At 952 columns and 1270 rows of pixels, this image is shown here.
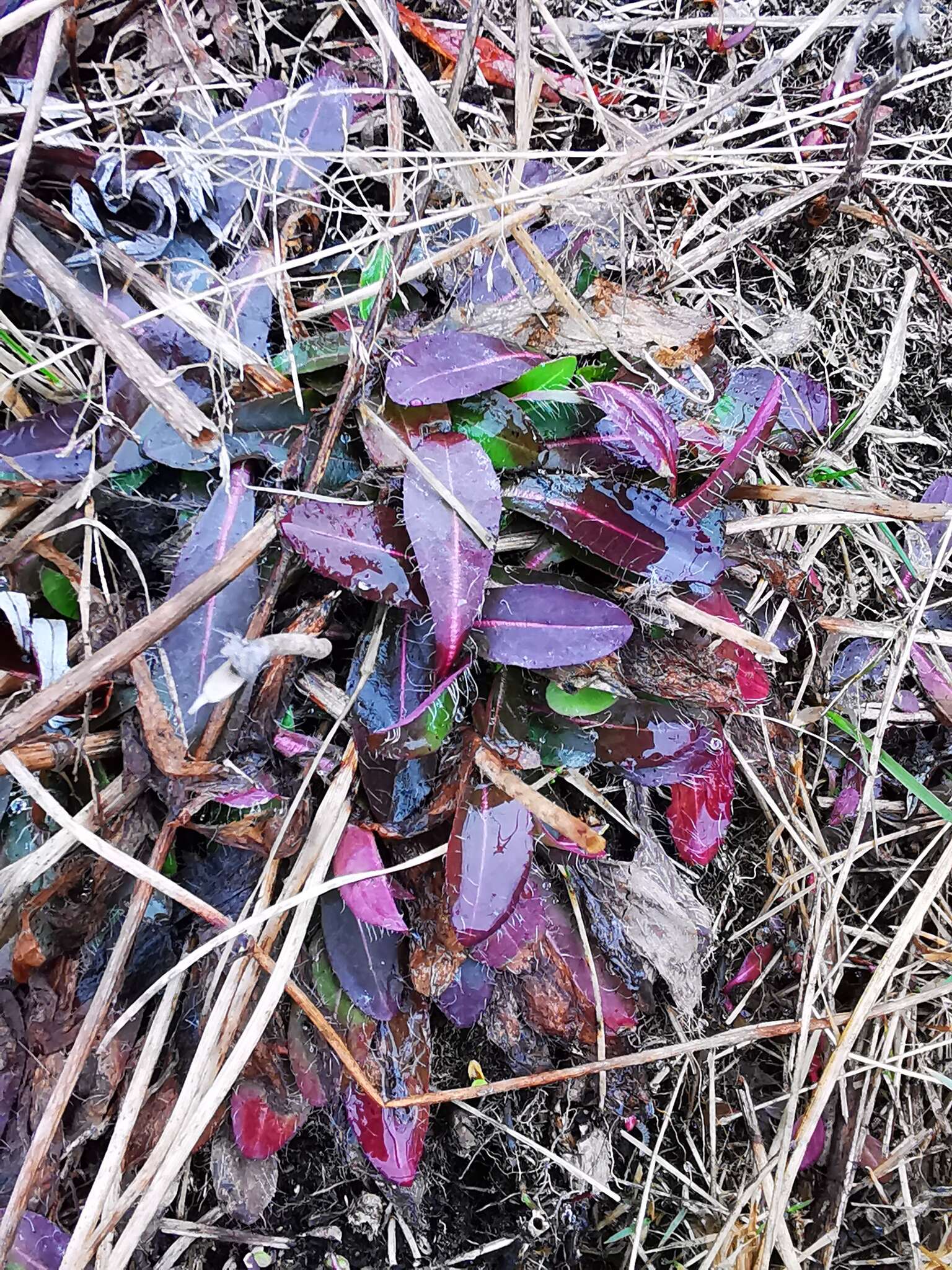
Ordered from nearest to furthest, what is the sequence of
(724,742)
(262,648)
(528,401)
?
(262,648)
(528,401)
(724,742)

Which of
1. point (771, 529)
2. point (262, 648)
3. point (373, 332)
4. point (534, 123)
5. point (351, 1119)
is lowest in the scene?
point (351, 1119)

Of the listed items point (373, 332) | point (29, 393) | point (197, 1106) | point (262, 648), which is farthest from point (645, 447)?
point (197, 1106)

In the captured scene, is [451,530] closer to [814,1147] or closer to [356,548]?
[356,548]

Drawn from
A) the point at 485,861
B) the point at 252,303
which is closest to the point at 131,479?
the point at 252,303

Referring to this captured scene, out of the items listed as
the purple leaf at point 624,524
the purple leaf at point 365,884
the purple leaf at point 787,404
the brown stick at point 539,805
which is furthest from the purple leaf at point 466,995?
the purple leaf at point 787,404

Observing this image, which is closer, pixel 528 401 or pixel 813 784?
pixel 528 401

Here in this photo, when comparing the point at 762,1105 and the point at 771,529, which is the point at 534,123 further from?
the point at 762,1105

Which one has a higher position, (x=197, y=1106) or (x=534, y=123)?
(x=534, y=123)

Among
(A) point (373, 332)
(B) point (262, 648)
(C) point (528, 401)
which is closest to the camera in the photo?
(B) point (262, 648)

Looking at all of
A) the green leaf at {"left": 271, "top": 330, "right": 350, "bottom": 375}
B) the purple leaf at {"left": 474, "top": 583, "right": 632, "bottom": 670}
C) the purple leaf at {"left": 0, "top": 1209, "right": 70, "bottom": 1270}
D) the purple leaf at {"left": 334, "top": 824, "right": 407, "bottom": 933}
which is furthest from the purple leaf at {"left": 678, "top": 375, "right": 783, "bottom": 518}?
the purple leaf at {"left": 0, "top": 1209, "right": 70, "bottom": 1270}
